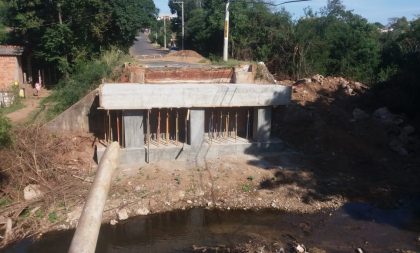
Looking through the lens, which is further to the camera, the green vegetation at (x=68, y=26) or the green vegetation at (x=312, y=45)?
the green vegetation at (x=312, y=45)

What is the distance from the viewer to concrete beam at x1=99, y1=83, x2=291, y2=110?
1292 centimetres

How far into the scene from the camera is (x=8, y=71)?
76.3 feet

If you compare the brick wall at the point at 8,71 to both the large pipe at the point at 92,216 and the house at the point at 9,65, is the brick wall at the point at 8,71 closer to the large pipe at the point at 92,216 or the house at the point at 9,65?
the house at the point at 9,65

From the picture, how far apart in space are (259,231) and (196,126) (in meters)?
4.49

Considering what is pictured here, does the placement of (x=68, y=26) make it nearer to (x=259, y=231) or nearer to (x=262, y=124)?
(x=262, y=124)

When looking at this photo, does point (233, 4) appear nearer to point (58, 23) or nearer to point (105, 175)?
point (58, 23)

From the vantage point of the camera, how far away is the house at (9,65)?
22.9 m

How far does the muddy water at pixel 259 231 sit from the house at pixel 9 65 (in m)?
15.7

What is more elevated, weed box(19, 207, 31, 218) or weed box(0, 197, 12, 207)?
weed box(0, 197, 12, 207)

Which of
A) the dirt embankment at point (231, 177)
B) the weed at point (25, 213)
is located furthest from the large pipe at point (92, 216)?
the weed at point (25, 213)

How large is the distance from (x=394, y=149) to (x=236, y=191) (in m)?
6.80

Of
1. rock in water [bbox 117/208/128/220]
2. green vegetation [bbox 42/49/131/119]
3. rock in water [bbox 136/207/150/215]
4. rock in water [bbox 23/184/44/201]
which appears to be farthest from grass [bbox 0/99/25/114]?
rock in water [bbox 136/207/150/215]

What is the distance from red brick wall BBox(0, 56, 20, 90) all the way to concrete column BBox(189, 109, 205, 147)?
14038 millimetres

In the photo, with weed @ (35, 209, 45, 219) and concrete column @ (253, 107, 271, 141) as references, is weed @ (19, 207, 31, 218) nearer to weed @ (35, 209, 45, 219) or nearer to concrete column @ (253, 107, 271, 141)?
weed @ (35, 209, 45, 219)
